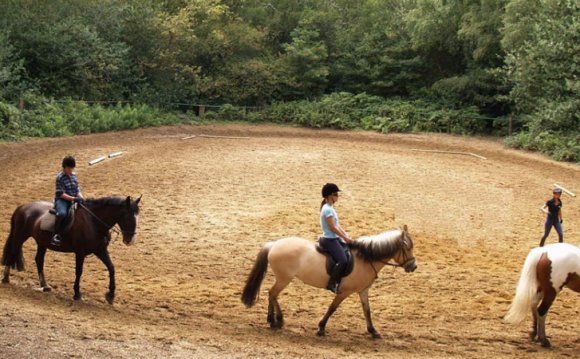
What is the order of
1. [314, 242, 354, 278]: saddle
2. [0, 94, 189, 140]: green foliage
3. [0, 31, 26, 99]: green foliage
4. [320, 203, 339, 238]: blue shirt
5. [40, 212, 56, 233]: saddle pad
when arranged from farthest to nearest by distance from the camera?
[0, 31, 26, 99]: green foliage, [0, 94, 189, 140]: green foliage, [40, 212, 56, 233]: saddle pad, [314, 242, 354, 278]: saddle, [320, 203, 339, 238]: blue shirt

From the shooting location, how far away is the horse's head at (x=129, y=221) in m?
11.0

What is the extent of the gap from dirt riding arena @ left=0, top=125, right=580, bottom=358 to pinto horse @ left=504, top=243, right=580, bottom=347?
39cm

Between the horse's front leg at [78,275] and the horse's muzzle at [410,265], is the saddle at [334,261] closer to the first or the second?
the horse's muzzle at [410,265]

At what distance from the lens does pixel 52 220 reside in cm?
1123

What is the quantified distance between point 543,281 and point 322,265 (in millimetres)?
3280

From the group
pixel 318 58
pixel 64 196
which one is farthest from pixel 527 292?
pixel 318 58

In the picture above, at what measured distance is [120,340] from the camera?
8.98 meters

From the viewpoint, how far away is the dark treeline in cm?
3017

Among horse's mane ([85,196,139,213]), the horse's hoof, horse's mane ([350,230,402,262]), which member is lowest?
the horse's hoof

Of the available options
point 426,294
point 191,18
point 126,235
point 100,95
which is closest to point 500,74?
point 191,18

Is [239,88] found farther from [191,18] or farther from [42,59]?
[42,59]

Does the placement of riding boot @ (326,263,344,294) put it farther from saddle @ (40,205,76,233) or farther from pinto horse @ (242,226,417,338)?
saddle @ (40,205,76,233)

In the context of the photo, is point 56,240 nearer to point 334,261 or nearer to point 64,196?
point 64,196

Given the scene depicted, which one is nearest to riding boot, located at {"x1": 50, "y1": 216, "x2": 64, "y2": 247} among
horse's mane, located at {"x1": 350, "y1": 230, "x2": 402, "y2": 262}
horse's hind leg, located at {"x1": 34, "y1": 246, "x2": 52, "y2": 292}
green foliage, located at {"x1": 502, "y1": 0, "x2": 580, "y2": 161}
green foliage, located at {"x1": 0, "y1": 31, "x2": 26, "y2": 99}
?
horse's hind leg, located at {"x1": 34, "y1": 246, "x2": 52, "y2": 292}
